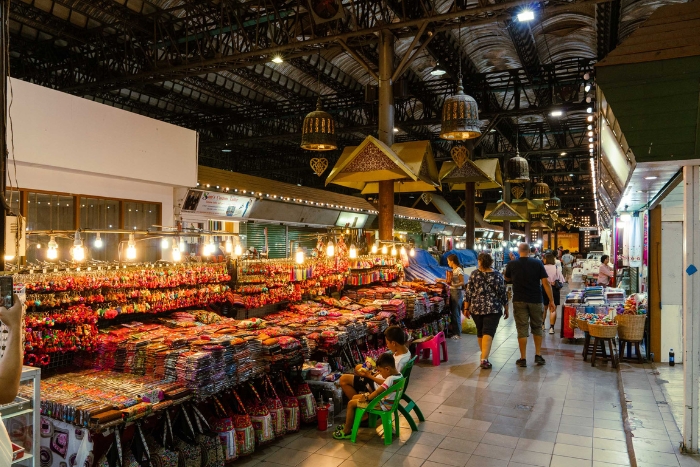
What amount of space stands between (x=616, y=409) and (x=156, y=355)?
5530mm

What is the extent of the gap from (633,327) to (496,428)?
12.0 ft

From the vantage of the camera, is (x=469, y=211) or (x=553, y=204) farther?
(x=553, y=204)

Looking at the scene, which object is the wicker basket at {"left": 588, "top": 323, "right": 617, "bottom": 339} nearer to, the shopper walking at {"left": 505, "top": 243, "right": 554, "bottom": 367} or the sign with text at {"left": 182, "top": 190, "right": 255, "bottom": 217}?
the shopper walking at {"left": 505, "top": 243, "right": 554, "bottom": 367}

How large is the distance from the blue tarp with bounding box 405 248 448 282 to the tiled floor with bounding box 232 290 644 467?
4.09 metres

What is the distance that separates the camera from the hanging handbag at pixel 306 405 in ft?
19.2

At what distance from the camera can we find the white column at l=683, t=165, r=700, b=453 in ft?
15.3

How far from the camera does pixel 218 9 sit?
1068 cm

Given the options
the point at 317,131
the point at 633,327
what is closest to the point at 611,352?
the point at 633,327

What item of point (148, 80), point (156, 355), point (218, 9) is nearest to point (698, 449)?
point (156, 355)

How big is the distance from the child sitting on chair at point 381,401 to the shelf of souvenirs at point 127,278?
289cm

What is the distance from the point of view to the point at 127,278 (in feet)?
19.7

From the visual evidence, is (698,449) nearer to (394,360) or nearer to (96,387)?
(394,360)

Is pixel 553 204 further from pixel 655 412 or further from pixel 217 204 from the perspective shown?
pixel 655 412

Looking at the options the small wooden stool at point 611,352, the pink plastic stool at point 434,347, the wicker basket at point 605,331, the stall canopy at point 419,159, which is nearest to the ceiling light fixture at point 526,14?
the stall canopy at point 419,159
